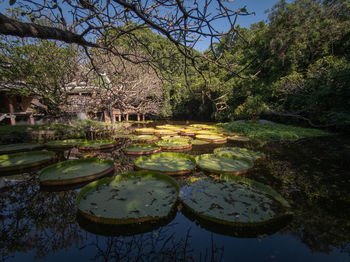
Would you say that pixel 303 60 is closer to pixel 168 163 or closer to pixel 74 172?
pixel 168 163

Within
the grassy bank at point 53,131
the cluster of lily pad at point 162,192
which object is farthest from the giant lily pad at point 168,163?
the grassy bank at point 53,131

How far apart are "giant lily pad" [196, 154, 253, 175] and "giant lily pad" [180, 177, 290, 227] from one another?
1.46ft

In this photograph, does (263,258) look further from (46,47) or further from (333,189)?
(46,47)

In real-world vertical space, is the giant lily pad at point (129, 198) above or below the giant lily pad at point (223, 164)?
below

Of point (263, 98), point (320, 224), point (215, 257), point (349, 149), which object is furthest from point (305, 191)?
point (263, 98)

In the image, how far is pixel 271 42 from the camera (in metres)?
11.4

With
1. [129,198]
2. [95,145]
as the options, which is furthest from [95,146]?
[129,198]

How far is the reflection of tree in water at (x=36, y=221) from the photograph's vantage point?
1682 millimetres

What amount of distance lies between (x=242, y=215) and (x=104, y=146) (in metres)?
4.71

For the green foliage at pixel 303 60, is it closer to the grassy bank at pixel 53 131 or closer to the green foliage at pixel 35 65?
the grassy bank at pixel 53 131

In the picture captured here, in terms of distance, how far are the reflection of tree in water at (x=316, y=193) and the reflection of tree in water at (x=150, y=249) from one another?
3.57ft

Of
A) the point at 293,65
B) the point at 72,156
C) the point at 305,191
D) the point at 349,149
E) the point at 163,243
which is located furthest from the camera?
the point at 293,65

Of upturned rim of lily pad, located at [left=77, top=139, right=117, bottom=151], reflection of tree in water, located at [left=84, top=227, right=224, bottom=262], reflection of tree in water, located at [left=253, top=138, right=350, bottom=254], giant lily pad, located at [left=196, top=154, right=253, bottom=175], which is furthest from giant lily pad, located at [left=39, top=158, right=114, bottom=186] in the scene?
→ reflection of tree in water, located at [left=253, top=138, right=350, bottom=254]

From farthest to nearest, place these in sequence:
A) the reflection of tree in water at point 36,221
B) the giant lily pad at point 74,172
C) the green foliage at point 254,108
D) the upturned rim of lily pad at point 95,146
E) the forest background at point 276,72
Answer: the green foliage at point 254,108
the forest background at point 276,72
the upturned rim of lily pad at point 95,146
the giant lily pad at point 74,172
the reflection of tree in water at point 36,221
